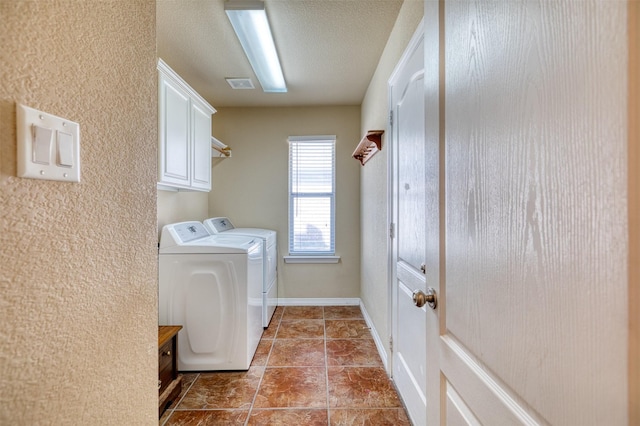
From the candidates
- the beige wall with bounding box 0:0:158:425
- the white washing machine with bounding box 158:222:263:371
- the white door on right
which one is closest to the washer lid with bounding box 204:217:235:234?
the white washing machine with bounding box 158:222:263:371

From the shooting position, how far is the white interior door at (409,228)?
145 cm

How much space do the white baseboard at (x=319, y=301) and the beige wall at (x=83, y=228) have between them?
2853mm

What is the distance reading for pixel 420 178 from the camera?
144 cm

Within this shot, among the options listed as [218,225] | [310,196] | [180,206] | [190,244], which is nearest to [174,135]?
[190,244]

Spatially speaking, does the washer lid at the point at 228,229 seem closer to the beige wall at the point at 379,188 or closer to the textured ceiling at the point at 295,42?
the beige wall at the point at 379,188

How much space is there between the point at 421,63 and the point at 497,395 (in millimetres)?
1378

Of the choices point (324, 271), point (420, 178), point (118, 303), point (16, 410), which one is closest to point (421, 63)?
point (420, 178)

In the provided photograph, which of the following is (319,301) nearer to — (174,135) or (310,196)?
(310,196)

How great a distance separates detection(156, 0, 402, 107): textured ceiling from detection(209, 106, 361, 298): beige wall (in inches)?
17.8

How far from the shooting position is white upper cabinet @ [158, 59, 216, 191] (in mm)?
1908

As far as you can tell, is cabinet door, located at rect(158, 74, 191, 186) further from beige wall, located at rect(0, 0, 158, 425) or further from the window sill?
the window sill

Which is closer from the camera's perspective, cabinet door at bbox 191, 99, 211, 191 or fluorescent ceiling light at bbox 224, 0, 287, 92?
fluorescent ceiling light at bbox 224, 0, 287, 92

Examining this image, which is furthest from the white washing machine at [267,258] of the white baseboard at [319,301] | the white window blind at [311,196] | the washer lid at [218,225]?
the white window blind at [311,196]

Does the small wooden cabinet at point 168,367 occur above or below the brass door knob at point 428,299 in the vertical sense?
below
